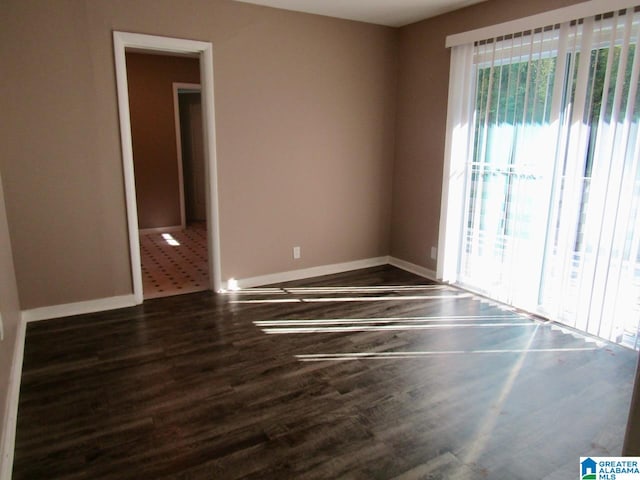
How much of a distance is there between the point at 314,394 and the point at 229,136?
255cm

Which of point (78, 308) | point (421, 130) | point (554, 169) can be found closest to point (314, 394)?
point (78, 308)

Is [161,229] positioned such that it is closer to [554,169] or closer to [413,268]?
[413,268]

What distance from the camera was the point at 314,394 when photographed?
8.71 feet

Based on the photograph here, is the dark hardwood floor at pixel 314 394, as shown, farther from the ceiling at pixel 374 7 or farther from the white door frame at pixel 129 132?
the ceiling at pixel 374 7

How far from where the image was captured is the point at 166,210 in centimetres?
700

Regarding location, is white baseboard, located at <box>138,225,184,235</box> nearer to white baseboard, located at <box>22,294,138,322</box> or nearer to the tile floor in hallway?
the tile floor in hallway

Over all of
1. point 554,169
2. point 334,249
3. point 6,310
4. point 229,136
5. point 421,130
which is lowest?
point 334,249

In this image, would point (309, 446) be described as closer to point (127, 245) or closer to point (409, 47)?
point (127, 245)

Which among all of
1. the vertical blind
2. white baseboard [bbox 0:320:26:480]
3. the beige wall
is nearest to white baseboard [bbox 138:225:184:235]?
the beige wall

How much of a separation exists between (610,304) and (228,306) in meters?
2.99

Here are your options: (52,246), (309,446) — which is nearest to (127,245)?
(52,246)

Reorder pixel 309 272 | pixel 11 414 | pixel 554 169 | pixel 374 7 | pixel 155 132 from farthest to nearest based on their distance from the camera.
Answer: pixel 155 132, pixel 309 272, pixel 374 7, pixel 554 169, pixel 11 414

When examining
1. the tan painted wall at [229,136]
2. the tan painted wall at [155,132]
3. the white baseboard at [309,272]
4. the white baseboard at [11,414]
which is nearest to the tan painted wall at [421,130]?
the tan painted wall at [229,136]

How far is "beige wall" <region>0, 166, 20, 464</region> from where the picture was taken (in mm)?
2260
